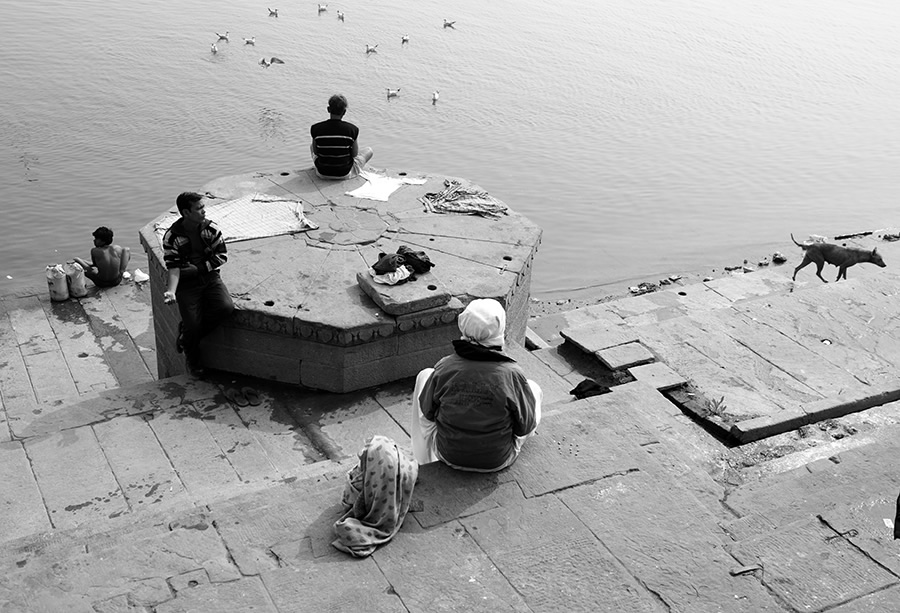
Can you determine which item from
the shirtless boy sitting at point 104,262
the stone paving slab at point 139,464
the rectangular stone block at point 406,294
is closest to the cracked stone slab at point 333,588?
the stone paving slab at point 139,464

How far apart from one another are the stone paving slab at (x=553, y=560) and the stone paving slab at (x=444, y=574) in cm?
6

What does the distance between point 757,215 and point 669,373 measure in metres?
8.44

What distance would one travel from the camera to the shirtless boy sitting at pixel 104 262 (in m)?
10.6

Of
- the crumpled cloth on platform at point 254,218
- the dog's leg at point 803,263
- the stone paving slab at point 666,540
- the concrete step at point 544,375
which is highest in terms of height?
the crumpled cloth on platform at point 254,218

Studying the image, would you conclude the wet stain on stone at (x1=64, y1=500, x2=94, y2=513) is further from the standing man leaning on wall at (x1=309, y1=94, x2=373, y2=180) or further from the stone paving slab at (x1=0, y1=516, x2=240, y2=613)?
the standing man leaning on wall at (x1=309, y1=94, x2=373, y2=180)

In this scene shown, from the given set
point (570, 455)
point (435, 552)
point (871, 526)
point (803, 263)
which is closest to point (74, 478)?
point (435, 552)

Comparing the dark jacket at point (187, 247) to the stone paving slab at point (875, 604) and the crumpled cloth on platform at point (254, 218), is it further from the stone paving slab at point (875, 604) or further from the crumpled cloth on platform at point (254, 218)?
the stone paving slab at point (875, 604)

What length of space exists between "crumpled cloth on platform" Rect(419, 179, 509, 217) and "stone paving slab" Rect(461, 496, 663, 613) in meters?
4.18

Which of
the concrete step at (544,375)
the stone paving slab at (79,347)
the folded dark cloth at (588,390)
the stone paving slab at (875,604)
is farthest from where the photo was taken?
the stone paving slab at (79,347)

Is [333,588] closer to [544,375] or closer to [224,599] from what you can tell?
[224,599]

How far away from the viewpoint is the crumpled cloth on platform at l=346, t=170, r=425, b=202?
339 inches

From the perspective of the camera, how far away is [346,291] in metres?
6.83

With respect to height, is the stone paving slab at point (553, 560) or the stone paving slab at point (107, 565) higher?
the stone paving slab at point (553, 560)

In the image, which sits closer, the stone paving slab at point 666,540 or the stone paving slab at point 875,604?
the stone paving slab at point 875,604
